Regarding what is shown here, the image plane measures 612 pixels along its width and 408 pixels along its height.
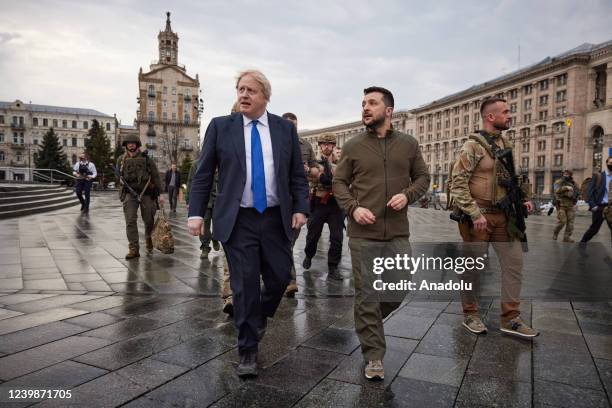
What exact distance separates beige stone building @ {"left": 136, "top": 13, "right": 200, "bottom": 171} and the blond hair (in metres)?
77.6

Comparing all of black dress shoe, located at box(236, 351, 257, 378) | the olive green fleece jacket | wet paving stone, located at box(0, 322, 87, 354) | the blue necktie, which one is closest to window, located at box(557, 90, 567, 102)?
the olive green fleece jacket

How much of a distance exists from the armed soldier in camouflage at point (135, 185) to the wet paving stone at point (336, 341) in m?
4.80

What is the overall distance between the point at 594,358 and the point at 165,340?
3.41 meters

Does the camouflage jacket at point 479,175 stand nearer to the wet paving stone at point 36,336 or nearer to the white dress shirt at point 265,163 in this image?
the white dress shirt at point 265,163

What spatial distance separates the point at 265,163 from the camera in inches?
123

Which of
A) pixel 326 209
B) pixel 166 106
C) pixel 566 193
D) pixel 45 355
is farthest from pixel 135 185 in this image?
pixel 166 106

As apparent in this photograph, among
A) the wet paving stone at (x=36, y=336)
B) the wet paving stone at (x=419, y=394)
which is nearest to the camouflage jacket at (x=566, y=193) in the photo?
the wet paving stone at (x=419, y=394)

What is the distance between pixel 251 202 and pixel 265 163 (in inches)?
12.3

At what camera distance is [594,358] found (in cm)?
→ 326

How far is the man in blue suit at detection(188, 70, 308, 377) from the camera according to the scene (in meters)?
2.99

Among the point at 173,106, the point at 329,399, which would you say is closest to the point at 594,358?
the point at 329,399

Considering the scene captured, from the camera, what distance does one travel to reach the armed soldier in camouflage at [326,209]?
6.00m

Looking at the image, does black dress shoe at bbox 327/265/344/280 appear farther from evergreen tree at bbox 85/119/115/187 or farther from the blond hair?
evergreen tree at bbox 85/119/115/187

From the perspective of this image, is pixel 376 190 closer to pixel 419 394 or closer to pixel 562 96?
pixel 419 394
